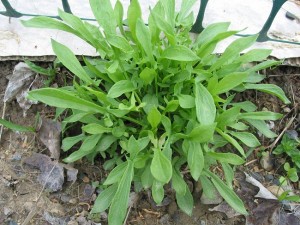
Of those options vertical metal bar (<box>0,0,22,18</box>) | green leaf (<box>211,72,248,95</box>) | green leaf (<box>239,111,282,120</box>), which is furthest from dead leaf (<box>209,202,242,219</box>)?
vertical metal bar (<box>0,0,22,18</box>)

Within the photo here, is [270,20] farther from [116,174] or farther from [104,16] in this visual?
[116,174]

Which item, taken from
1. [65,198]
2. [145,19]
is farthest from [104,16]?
[65,198]

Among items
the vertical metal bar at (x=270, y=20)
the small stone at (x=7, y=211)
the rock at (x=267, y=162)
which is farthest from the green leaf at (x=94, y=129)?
the vertical metal bar at (x=270, y=20)

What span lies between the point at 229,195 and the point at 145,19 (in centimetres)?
87

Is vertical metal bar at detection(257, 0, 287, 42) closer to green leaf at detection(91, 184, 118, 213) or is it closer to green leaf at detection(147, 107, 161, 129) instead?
green leaf at detection(147, 107, 161, 129)

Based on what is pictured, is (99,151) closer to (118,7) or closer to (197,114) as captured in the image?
(197,114)

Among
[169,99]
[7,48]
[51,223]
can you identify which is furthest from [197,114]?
[7,48]

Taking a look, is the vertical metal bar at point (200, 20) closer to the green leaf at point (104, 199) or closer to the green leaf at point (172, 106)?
the green leaf at point (172, 106)

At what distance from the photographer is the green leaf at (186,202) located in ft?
4.56

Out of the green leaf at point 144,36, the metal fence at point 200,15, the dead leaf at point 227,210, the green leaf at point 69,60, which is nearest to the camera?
the green leaf at point 144,36

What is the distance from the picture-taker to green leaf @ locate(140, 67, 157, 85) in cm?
130

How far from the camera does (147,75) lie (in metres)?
1.32

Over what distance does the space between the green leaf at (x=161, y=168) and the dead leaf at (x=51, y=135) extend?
501mm

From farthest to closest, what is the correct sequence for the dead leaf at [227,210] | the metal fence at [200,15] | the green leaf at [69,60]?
the metal fence at [200,15]
the dead leaf at [227,210]
the green leaf at [69,60]
